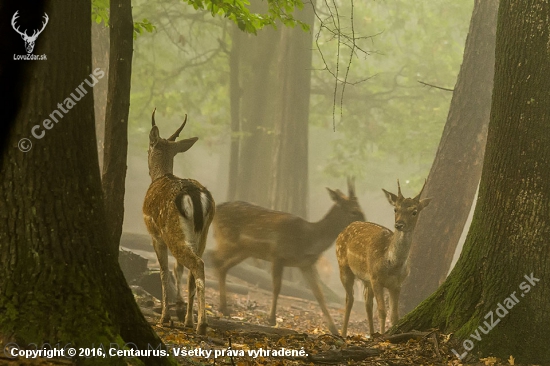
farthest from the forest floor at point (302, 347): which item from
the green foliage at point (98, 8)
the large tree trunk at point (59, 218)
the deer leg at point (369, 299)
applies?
the green foliage at point (98, 8)

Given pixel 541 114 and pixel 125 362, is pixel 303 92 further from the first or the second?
pixel 125 362

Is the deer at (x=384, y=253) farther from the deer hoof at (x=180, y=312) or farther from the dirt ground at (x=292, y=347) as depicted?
the deer hoof at (x=180, y=312)

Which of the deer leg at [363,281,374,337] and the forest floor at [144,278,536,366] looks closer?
the forest floor at [144,278,536,366]

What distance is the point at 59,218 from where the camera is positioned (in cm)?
396

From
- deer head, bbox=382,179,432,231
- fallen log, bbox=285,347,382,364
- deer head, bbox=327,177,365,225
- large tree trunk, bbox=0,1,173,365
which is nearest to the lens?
large tree trunk, bbox=0,1,173,365

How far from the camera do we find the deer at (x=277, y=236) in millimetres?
11102

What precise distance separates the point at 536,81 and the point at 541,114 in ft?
1.01

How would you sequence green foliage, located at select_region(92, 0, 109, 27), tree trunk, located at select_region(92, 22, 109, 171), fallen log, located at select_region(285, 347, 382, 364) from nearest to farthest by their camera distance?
fallen log, located at select_region(285, 347, 382, 364), green foliage, located at select_region(92, 0, 109, 27), tree trunk, located at select_region(92, 22, 109, 171)

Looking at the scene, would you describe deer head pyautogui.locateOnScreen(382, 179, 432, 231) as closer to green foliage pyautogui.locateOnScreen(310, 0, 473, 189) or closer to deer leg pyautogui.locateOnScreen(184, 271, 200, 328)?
deer leg pyautogui.locateOnScreen(184, 271, 200, 328)

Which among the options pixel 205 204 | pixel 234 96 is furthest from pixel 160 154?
pixel 234 96

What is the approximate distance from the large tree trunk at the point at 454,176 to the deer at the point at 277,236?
1416mm

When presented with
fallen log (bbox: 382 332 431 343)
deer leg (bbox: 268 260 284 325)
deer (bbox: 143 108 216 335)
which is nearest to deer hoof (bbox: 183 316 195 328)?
deer (bbox: 143 108 216 335)

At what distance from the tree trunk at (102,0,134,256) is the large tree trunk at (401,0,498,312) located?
6.31 meters

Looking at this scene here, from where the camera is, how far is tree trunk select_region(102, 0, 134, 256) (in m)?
5.56
